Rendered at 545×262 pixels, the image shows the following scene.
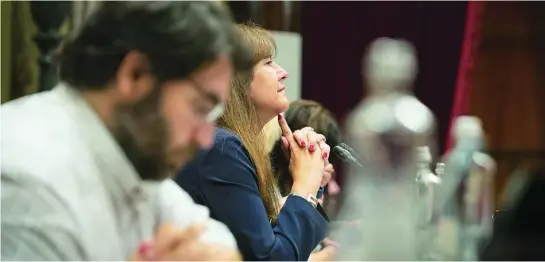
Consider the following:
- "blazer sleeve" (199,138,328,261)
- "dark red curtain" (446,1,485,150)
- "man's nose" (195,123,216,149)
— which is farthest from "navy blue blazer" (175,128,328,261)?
"dark red curtain" (446,1,485,150)

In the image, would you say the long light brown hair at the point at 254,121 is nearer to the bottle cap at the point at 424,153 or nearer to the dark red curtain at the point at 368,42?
the dark red curtain at the point at 368,42

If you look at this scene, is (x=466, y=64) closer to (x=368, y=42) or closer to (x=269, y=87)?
(x=368, y=42)

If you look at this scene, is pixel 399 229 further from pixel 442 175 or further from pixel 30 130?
pixel 30 130

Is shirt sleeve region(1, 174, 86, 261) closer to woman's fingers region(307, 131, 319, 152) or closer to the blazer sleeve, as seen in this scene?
the blazer sleeve

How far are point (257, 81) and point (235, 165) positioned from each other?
0.37 feet

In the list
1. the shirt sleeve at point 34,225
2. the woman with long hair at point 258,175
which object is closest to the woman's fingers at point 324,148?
the woman with long hair at point 258,175

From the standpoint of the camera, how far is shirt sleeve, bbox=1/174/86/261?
679 millimetres

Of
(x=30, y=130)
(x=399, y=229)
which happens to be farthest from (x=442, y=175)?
(x=30, y=130)

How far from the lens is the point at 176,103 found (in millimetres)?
716

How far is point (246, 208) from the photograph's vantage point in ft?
2.91

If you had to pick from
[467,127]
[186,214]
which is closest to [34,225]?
[186,214]

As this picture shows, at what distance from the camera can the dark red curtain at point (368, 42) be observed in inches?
35.4

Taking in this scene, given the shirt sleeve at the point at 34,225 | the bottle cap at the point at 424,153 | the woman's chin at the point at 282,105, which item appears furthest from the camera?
the woman's chin at the point at 282,105

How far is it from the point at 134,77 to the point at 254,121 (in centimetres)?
26
